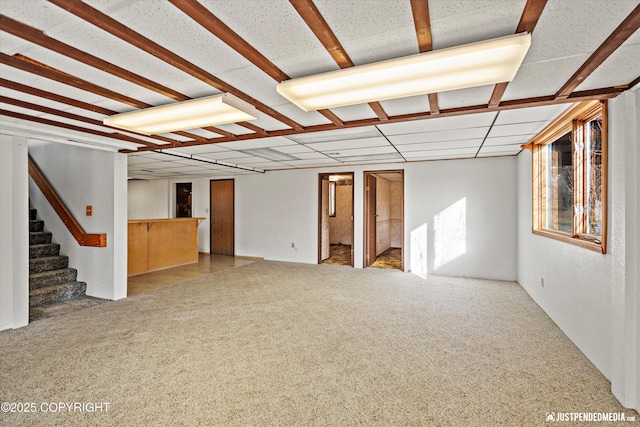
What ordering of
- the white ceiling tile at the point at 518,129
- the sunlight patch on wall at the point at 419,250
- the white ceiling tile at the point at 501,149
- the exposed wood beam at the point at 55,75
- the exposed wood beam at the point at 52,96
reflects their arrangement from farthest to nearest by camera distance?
the sunlight patch on wall at the point at 419,250 < the white ceiling tile at the point at 501,149 < the white ceiling tile at the point at 518,129 < the exposed wood beam at the point at 52,96 < the exposed wood beam at the point at 55,75

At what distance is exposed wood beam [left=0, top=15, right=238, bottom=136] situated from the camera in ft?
4.82

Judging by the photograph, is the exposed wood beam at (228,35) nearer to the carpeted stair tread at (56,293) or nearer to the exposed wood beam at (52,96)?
the exposed wood beam at (52,96)

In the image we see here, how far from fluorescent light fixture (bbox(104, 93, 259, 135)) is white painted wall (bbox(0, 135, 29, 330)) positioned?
135cm

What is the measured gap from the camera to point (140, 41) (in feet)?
5.24

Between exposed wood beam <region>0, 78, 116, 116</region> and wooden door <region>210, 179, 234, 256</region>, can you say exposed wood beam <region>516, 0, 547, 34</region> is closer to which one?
exposed wood beam <region>0, 78, 116, 116</region>

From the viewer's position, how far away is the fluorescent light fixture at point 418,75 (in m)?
1.58

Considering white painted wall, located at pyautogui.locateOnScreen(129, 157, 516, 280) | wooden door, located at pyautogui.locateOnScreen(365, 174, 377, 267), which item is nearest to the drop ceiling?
white painted wall, located at pyautogui.locateOnScreen(129, 157, 516, 280)

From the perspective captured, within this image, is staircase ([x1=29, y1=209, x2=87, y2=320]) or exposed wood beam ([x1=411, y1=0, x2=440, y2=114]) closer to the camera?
exposed wood beam ([x1=411, y1=0, x2=440, y2=114])

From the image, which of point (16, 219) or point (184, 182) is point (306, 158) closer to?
point (16, 219)

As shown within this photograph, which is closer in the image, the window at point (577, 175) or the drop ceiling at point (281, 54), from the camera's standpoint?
the drop ceiling at point (281, 54)

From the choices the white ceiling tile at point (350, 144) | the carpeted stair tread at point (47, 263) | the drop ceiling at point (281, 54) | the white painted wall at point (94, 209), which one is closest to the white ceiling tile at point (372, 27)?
the drop ceiling at point (281, 54)

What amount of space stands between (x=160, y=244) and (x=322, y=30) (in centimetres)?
583

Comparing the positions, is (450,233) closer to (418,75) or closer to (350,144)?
(350,144)

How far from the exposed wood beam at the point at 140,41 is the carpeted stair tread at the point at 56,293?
12.6 ft
